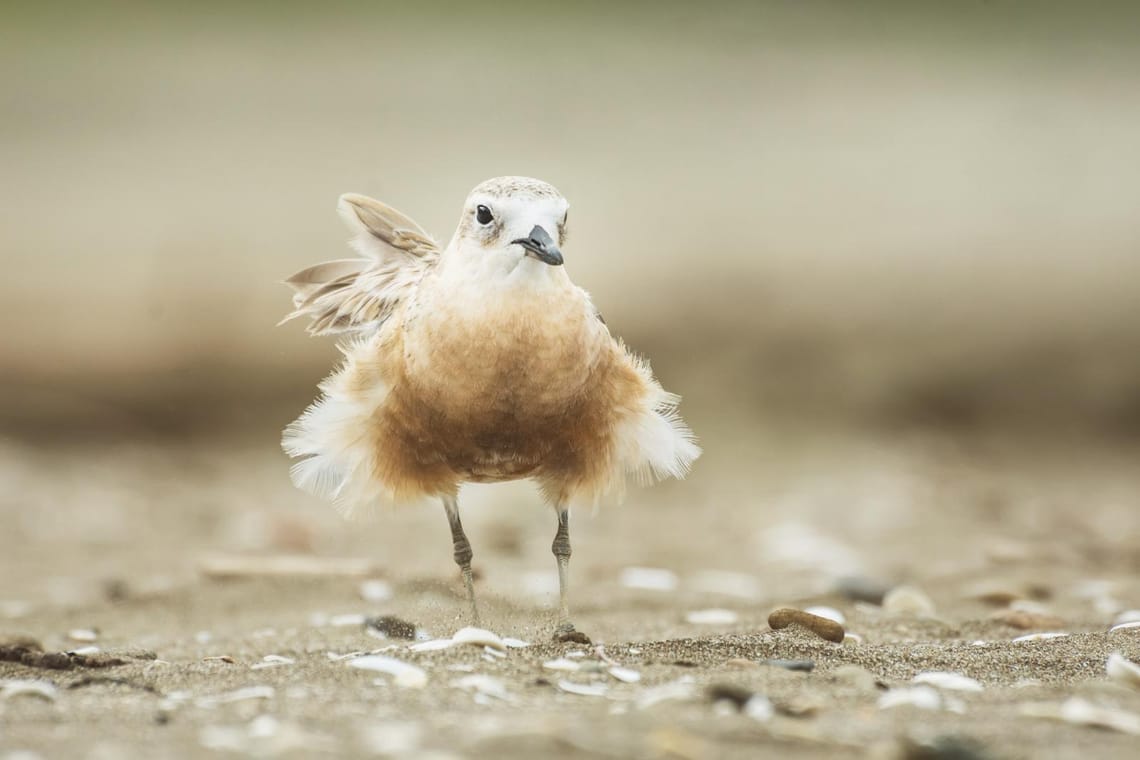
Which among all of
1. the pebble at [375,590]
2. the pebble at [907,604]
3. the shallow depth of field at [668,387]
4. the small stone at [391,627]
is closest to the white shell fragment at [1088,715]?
the shallow depth of field at [668,387]

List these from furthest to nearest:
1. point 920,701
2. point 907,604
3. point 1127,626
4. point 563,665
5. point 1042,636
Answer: point 907,604
point 1127,626
point 1042,636
point 563,665
point 920,701

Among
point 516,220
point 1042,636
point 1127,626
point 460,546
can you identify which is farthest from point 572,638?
point 1127,626

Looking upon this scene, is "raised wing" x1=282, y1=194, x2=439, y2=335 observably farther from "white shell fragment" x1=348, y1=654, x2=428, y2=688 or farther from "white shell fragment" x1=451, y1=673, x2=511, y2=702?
"white shell fragment" x1=451, y1=673, x2=511, y2=702

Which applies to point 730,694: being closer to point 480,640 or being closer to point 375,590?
point 480,640

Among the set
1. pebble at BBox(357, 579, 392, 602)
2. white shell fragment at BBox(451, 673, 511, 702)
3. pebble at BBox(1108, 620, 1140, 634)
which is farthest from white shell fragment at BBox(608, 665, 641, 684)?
pebble at BBox(357, 579, 392, 602)

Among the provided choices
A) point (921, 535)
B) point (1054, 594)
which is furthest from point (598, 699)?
point (921, 535)

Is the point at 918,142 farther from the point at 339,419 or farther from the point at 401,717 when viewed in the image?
the point at 401,717
